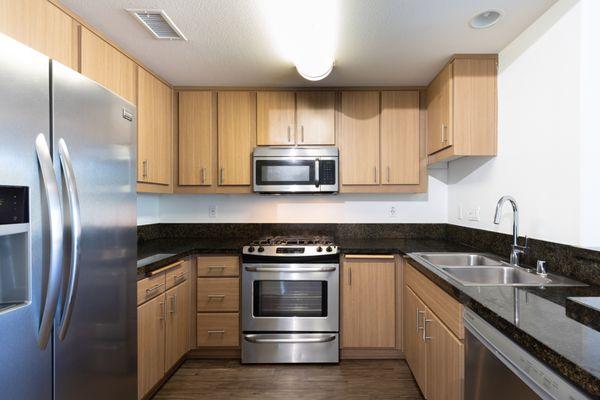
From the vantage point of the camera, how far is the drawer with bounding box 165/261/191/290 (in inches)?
87.9

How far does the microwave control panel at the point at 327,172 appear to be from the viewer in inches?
110

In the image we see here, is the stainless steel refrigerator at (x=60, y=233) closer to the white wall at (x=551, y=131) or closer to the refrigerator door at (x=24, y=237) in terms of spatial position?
the refrigerator door at (x=24, y=237)

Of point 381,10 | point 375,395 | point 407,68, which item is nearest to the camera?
point 381,10

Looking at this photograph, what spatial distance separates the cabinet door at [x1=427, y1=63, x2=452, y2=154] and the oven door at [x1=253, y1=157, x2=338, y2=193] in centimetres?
84

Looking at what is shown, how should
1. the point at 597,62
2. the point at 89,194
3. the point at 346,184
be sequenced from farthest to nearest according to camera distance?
the point at 346,184 < the point at 597,62 < the point at 89,194

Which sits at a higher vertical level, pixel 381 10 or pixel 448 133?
pixel 381 10

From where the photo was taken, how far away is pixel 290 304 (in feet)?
8.34

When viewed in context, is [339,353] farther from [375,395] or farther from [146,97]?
[146,97]

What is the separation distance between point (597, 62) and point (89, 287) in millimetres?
2343

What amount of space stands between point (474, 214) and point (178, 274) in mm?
2330

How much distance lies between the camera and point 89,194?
1157mm

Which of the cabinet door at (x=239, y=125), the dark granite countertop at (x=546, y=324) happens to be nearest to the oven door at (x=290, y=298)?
the cabinet door at (x=239, y=125)

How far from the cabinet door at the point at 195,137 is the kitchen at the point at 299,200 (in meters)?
0.02

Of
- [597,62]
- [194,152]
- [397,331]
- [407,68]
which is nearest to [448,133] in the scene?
[407,68]
